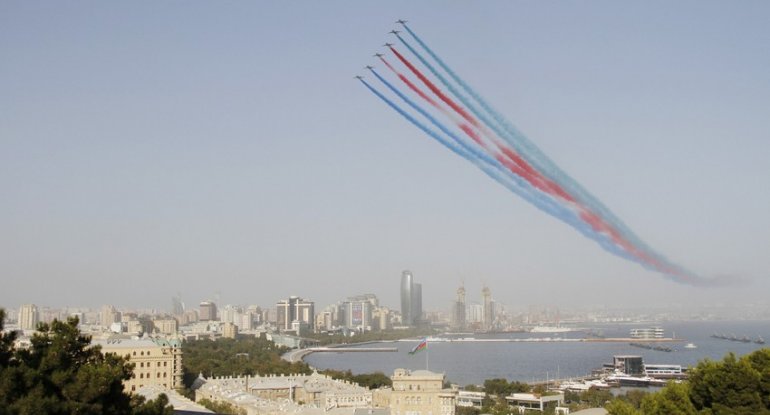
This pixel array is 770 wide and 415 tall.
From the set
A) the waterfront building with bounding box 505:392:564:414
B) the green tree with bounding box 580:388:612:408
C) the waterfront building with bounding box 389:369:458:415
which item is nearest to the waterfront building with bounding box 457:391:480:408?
the waterfront building with bounding box 505:392:564:414

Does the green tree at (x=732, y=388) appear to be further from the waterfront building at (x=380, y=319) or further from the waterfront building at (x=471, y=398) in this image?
the waterfront building at (x=380, y=319)

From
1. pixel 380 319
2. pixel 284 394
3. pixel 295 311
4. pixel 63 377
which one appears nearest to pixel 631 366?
pixel 284 394

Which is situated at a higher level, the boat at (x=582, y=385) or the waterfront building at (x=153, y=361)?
the waterfront building at (x=153, y=361)

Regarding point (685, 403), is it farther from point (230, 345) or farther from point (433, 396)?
point (230, 345)

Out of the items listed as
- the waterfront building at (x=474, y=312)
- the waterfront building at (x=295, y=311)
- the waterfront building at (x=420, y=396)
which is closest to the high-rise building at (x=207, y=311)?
the waterfront building at (x=295, y=311)

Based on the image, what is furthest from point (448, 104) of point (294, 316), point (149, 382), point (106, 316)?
point (294, 316)

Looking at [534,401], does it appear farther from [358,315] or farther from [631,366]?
[358,315]

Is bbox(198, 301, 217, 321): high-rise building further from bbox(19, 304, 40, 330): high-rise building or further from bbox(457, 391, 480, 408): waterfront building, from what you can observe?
bbox(457, 391, 480, 408): waterfront building
